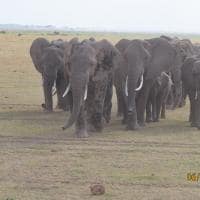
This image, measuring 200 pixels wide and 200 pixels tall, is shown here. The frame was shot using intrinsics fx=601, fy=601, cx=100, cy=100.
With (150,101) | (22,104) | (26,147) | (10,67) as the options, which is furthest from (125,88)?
(10,67)

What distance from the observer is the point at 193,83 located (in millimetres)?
14820

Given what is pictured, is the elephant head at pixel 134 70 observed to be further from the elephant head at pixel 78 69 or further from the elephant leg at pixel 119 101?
the elephant leg at pixel 119 101

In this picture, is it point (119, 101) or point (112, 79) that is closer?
point (112, 79)

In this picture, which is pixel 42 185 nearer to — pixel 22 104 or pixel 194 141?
pixel 194 141

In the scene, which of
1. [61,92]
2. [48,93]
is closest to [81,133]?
[48,93]

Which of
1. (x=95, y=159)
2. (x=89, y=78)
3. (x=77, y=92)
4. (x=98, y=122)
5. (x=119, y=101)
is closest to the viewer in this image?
(x=95, y=159)

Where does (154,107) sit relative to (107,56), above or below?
below

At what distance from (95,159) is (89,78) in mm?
2788

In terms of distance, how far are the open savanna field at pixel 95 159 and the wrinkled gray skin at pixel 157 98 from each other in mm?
340

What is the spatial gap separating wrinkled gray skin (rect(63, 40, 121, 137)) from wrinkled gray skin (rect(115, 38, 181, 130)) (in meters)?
0.44

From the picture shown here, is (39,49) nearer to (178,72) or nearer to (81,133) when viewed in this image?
(178,72)

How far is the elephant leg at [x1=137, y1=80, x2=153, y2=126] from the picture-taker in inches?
573

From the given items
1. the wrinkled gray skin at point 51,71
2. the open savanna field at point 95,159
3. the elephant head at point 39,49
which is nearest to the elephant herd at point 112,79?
the wrinkled gray skin at point 51,71

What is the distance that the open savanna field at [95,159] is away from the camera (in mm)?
8695
